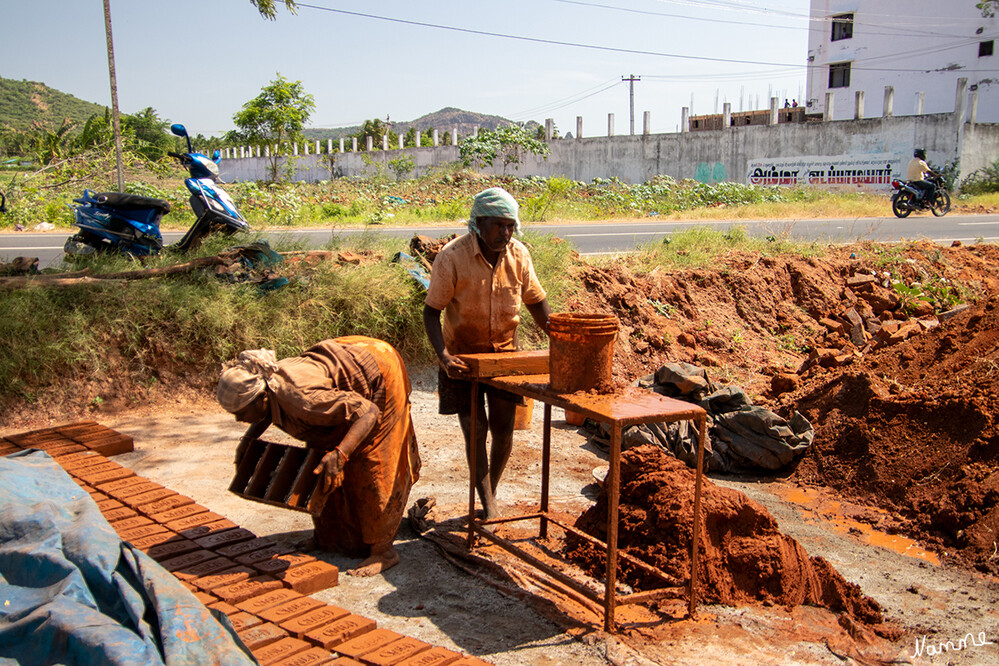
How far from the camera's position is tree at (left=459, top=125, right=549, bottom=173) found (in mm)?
27625

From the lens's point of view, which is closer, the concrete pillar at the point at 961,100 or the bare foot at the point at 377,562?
the bare foot at the point at 377,562

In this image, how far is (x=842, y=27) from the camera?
122ft

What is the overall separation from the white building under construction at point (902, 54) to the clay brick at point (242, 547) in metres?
33.4

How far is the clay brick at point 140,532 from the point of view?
363 cm

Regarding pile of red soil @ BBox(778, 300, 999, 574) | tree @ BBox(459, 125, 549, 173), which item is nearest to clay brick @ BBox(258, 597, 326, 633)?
pile of red soil @ BBox(778, 300, 999, 574)

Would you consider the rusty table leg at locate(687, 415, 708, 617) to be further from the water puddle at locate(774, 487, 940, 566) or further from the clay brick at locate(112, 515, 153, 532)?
the clay brick at locate(112, 515, 153, 532)

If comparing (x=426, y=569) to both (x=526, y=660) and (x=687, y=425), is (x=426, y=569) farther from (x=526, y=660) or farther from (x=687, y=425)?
(x=687, y=425)

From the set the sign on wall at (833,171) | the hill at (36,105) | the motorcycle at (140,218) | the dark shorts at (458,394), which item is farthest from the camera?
the hill at (36,105)

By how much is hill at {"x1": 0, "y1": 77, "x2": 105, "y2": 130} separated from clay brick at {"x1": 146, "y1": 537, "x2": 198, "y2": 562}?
230 feet

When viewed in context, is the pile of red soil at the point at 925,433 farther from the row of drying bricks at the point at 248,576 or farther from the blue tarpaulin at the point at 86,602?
the blue tarpaulin at the point at 86,602

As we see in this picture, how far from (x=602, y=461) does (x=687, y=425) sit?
703mm

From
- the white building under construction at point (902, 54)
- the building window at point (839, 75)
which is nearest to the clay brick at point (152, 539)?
the white building under construction at point (902, 54)

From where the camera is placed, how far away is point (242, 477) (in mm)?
3578

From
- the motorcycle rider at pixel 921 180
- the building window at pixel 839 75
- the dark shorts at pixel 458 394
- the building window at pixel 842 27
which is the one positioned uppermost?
the building window at pixel 842 27
